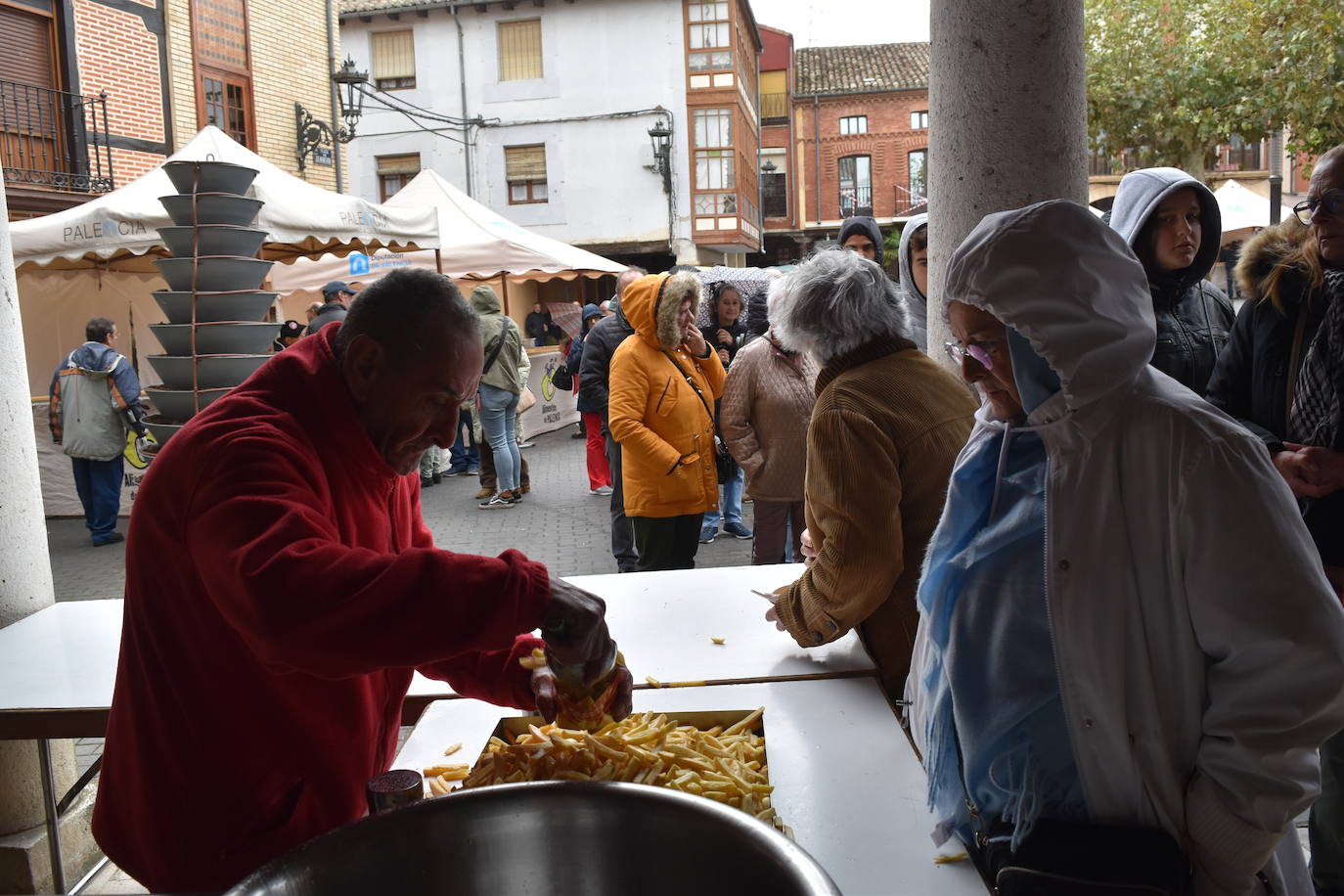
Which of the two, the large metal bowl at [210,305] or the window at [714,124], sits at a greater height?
the window at [714,124]

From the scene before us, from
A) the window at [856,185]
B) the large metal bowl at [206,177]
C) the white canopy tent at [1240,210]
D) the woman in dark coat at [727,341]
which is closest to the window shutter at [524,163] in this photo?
the window at [856,185]

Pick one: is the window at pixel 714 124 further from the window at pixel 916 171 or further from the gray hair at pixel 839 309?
the gray hair at pixel 839 309

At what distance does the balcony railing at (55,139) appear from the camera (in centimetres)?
1400

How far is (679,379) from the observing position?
19.1 ft

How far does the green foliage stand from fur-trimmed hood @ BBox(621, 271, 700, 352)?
45.2ft

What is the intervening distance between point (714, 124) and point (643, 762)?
105 ft

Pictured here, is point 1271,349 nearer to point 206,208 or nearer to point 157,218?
point 206,208

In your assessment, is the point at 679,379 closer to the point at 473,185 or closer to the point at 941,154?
the point at 941,154

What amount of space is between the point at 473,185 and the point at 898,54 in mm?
25107

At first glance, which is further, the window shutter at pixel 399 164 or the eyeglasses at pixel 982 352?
the window shutter at pixel 399 164

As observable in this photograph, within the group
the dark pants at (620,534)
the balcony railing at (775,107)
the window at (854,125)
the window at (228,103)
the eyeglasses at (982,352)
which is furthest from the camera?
the balcony railing at (775,107)

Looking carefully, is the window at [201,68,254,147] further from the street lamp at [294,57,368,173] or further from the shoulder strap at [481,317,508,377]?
the shoulder strap at [481,317,508,377]

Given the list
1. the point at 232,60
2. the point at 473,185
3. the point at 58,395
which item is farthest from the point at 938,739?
the point at 473,185

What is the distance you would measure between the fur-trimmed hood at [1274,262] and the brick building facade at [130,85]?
1377 centimetres
